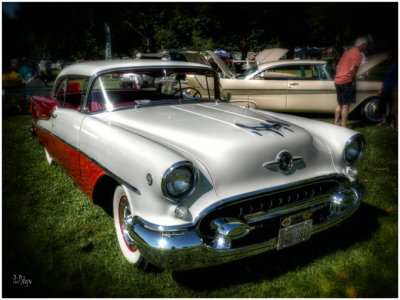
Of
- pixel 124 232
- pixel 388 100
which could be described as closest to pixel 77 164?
pixel 124 232

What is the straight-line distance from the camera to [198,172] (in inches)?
66.4

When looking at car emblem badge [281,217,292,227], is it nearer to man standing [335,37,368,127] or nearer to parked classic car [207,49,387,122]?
man standing [335,37,368,127]

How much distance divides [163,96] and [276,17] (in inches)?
81.3

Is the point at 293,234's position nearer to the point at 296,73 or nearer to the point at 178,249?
the point at 178,249

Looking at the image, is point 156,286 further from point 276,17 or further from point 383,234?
point 276,17

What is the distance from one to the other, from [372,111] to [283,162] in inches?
218

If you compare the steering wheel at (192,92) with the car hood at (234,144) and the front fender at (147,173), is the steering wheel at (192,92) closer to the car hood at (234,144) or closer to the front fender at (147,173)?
the car hood at (234,144)

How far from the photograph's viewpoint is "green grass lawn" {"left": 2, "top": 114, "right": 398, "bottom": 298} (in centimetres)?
192

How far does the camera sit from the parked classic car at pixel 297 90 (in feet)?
21.1

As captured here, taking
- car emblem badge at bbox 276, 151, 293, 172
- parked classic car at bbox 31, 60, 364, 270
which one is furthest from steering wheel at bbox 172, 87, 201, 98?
car emblem badge at bbox 276, 151, 293, 172

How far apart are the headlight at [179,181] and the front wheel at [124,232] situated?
0.50 meters

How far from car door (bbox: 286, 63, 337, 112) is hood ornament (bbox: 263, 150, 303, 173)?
483 centimetres

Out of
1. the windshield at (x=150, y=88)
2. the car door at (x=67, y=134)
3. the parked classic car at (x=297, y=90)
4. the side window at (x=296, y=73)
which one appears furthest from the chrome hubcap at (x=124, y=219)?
the side window at (x=296, y=73)

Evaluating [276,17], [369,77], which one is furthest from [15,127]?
[369,77]
